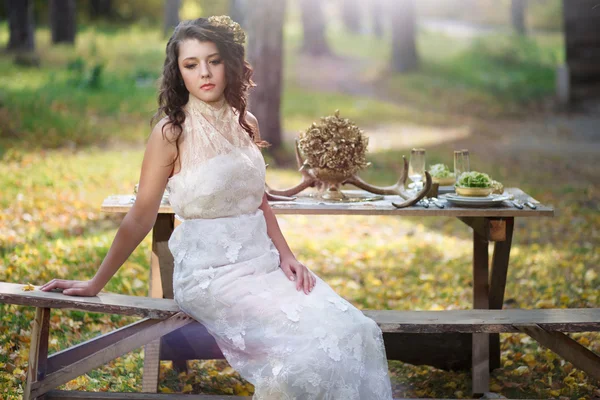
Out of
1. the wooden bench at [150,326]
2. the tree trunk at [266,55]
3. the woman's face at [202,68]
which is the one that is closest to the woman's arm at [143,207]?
the wooden bench at [150,326]

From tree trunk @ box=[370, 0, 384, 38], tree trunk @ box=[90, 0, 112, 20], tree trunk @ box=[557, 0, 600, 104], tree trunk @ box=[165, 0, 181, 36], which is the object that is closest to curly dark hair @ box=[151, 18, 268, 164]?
tree trunk @ box=[557, 0, 600, 104]

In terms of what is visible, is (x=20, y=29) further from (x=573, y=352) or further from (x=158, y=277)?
(x=573, y=352)

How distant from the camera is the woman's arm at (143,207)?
368 cm

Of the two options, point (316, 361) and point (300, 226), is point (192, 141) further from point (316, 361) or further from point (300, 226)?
point (300, 226)

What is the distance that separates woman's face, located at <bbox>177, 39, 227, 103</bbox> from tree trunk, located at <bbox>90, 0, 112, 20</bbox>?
23.1 meters

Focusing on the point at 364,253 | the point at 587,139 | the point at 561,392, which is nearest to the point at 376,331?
the point at 561,392

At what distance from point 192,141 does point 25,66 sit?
13.9 metres

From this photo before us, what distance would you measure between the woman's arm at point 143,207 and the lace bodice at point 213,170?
0.07 metres

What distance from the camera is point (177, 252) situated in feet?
12.3

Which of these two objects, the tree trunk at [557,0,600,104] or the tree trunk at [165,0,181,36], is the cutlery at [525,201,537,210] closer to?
the tree trunk at [557,0,600,104]

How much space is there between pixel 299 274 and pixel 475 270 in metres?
1.62

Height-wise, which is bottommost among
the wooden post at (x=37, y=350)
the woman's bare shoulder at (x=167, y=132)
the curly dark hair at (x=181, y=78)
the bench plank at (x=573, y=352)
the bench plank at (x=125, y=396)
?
the bench plank at (x=125, y=396)

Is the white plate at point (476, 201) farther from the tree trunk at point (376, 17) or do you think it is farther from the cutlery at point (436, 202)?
the tree trunk at point (376, 17)

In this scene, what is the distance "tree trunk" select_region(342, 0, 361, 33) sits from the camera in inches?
1266
